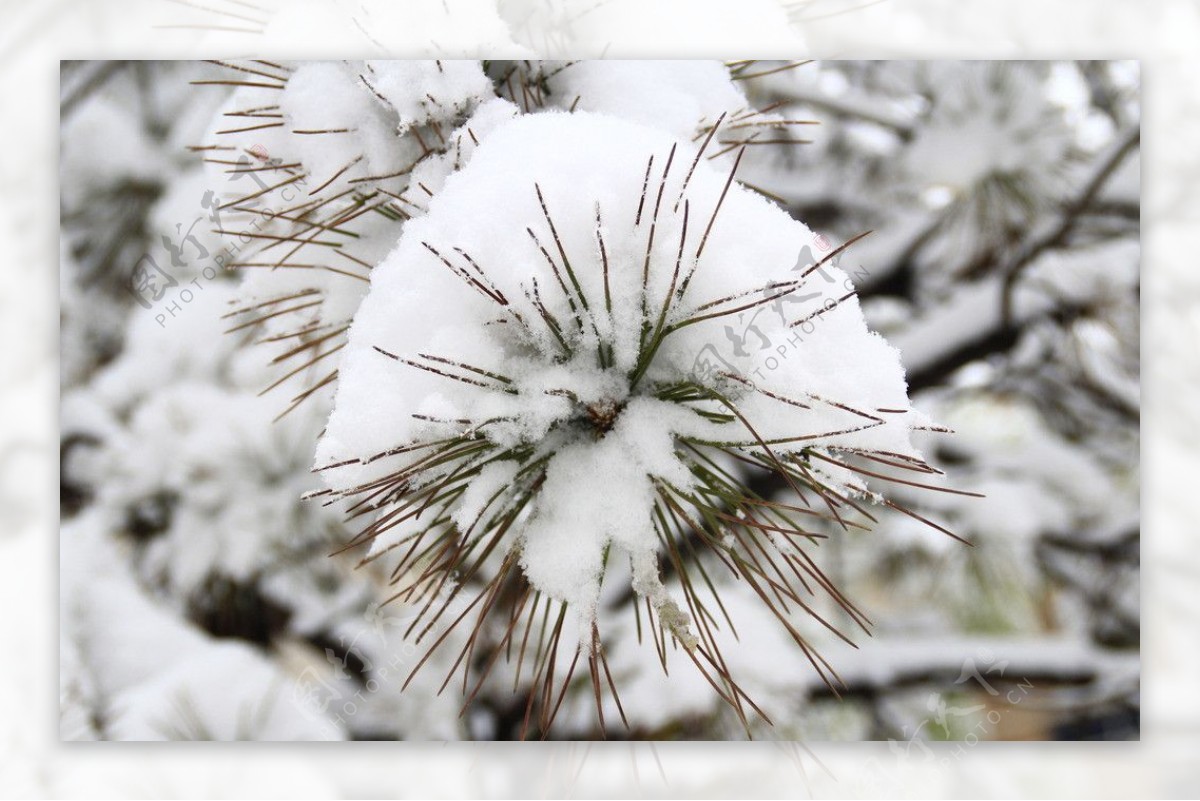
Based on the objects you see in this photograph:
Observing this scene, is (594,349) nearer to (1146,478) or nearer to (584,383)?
(584,383)

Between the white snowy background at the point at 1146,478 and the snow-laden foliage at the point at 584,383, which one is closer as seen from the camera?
the snow-laden foliage at the point at 584,383

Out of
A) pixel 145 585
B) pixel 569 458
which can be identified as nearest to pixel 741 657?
pixel 145 585

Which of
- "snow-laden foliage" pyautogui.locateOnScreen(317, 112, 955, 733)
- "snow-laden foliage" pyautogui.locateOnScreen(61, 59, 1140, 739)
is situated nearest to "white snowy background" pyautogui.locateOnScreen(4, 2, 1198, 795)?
"snow-laden foliage" pyautogui.locateOnScreen(61, 59, 1140, 739)

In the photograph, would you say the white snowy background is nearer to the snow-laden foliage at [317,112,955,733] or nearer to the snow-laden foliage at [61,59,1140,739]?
the snow-laden foliage at [61,59,1140,739]

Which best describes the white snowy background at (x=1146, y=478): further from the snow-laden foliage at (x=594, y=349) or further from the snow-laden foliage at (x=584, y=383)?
the snow-laden foliage at (x=594, y=349)

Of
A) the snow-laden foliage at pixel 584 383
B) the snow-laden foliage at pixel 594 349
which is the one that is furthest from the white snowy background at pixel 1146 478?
the snow-laden foliage at pixel 594 349

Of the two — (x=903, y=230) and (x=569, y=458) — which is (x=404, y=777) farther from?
(x=903, y=230)

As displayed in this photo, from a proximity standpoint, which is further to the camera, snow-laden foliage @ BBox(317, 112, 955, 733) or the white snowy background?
the white snowy background

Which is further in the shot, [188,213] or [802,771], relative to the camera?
[188,213]
